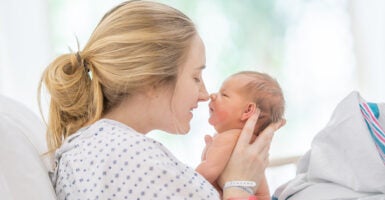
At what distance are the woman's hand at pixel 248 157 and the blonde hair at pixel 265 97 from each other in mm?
48

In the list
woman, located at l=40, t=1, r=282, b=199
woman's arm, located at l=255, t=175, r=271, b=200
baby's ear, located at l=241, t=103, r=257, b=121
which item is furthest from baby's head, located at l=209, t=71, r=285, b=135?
woman, located at l=40, t=1, r=282, b=199

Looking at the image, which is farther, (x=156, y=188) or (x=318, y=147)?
(x=318, y=147)

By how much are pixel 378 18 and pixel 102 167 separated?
2401 mm

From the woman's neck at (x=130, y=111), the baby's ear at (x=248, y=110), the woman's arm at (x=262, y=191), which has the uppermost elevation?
the woman's neck at (x=130, y=111)

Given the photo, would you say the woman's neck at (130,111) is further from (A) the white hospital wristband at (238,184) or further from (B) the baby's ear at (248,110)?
(B) the baby's ear at (248,110)

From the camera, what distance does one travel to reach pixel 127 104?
131 cm

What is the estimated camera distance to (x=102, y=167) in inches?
43.4

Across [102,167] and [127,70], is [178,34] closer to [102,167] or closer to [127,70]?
[127,70]

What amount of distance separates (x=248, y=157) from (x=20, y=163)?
0.67m

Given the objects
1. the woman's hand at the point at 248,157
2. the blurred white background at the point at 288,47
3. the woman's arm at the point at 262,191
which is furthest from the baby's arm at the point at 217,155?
the blurred white background at the point at 288,47

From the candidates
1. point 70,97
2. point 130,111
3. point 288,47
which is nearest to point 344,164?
point 130,111

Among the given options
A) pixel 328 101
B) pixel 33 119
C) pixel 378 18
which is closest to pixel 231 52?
pixel 328 101

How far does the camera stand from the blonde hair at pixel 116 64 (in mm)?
1229

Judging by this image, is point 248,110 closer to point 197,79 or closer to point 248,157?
point 248,157
